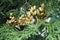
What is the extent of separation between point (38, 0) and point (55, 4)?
0.09 metres

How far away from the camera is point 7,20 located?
0.96m

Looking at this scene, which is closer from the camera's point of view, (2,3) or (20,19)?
(20,19)

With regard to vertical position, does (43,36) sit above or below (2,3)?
below

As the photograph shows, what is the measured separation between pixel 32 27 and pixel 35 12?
0.21 feet

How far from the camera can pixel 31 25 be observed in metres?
0.86

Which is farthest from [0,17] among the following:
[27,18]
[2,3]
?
[27,18]

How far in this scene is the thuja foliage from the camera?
0.83m

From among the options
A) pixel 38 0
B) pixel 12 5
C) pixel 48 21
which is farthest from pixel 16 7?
pixel 48 21

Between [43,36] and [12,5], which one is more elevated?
[12,5]

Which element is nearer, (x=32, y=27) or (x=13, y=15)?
(x=32, y=27)

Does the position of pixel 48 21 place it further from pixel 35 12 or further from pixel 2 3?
pixel 2 3

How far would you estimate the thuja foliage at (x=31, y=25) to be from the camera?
2.74ft

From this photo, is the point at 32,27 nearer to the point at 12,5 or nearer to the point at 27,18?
A: the point at 27,18

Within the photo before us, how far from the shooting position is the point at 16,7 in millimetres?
1045
